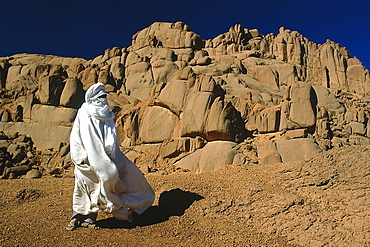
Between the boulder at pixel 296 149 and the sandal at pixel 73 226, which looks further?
the boulder at pixel 296 149

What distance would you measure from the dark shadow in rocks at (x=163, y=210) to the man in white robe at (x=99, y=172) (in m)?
0.22

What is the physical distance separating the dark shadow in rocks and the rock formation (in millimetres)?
5724

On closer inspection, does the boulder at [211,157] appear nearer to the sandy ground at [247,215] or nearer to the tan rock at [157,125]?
the tan rock at [157,125]

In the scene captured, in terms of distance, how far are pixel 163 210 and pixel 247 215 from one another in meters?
1.75

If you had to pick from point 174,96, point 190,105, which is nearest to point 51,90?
point 174,96

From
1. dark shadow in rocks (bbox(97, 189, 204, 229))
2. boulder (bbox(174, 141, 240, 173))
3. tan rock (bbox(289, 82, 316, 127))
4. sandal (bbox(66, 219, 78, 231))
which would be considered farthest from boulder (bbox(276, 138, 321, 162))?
sandal (bbox(66, 219, 78, 231))

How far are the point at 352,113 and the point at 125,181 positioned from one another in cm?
1952

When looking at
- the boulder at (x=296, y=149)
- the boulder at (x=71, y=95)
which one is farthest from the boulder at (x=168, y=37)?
the boulder at (x=296, y=149)

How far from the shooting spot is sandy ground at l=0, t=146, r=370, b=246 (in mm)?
4661

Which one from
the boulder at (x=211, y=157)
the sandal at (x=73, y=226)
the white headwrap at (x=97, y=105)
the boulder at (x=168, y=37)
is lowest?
the sandal at (x=73, y=226)

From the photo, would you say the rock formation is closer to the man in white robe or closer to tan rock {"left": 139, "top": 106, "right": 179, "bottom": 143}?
tan rock {"left": 139, "top": 106, "right": 179, "bottom": 143}

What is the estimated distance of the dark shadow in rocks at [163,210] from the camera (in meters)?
5.38

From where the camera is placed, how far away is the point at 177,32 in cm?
3903

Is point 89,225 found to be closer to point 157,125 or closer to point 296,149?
point 296,149
